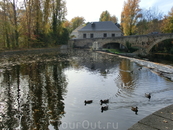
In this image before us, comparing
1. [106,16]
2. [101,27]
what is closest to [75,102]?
[101,27]

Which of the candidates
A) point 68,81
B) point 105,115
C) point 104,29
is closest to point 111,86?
point 68,81

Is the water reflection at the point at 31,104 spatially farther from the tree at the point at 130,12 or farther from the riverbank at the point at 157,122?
the tree at the point at 130,12

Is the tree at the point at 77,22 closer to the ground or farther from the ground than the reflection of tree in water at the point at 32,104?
farther from the ground

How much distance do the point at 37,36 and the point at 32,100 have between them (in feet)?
120

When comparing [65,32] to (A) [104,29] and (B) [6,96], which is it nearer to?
(A) [104,29]

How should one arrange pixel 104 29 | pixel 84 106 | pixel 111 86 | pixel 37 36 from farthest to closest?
pixel 104 29 → pixel 37 36 → pixel 111 86 → pixel 84 106

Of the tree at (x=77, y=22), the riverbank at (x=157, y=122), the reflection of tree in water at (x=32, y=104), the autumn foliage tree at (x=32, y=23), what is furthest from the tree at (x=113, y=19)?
the riverbank at (x=157, y=122)

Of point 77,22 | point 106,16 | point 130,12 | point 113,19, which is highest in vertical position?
point 106,16

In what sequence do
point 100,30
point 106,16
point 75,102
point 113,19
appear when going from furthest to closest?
point 113,19 → point 106,16 → point 100,30 → point 75,102

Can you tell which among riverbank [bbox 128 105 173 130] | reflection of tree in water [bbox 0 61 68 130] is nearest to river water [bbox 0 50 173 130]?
reflection of tree in water [bbox 0 61 68 130]

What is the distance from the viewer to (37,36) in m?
42.0

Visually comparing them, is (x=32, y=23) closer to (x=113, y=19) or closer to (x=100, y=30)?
(x=100, y=30)

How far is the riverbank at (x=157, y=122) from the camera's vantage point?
15.7ft

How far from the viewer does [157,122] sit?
508 centimetres
